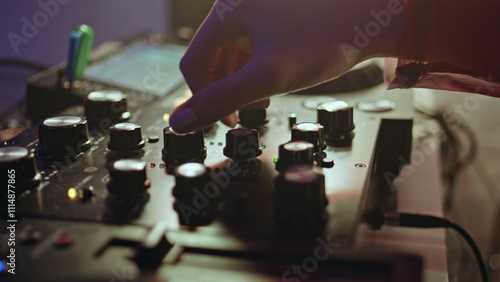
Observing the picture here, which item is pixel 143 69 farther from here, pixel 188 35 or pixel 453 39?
pixel 453 39

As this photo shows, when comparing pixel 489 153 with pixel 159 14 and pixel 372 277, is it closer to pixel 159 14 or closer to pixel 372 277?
pixel 159 14

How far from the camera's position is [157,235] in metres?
0.46

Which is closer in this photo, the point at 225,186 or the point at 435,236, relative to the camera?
the point at 225,186

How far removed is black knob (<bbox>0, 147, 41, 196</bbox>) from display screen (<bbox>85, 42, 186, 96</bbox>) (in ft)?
1.19

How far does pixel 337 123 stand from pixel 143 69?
475 millimetres

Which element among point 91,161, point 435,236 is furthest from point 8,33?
point 435,236

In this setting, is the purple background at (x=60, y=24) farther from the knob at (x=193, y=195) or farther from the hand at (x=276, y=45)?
the knob at (x=193, y=195)

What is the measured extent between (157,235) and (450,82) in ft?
1.66

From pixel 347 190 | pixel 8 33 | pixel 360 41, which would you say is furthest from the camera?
pixel 8 33

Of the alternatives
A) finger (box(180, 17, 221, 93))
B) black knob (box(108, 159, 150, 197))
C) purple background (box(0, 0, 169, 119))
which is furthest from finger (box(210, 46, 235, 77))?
purple background (box(0, 0, 169, 119))

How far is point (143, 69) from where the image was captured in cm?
104

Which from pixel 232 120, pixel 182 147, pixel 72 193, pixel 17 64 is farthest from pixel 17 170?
pixel 17 64

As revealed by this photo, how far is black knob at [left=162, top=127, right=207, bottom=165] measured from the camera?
0.63 metres

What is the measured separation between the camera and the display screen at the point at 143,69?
96 cm
